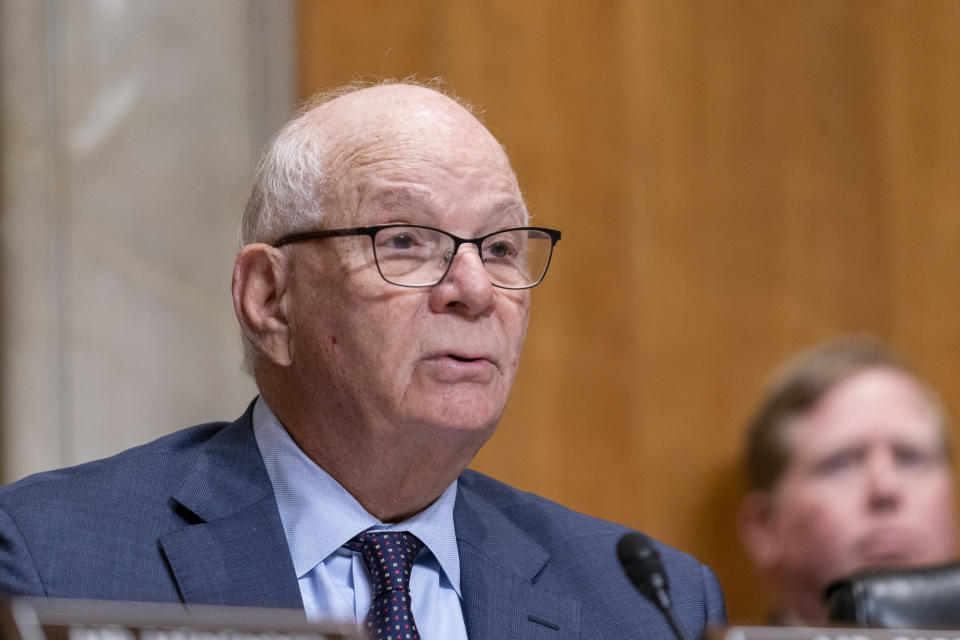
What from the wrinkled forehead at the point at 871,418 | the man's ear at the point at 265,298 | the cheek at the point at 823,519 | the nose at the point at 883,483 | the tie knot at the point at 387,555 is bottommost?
the cheek at the point at 823,519

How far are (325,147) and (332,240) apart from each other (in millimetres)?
180

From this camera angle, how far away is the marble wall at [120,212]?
10.1 feet

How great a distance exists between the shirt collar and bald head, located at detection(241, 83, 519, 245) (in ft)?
1.13

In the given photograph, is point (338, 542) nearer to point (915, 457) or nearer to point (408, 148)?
point (408, 148)

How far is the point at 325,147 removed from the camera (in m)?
1.93

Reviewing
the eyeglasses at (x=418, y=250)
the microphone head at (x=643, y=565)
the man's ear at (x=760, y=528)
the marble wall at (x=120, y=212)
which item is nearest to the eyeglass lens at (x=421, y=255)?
the eyeglasses at (x=418, y=250)

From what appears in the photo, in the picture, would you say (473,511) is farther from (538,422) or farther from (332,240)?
(538,422)

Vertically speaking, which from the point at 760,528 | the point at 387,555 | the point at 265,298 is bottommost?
the point at 760,528

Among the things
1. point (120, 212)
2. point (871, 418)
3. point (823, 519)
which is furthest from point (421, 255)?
point (871, 418)

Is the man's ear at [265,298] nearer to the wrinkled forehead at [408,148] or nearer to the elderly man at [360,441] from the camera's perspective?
the elderly man at [360,441]

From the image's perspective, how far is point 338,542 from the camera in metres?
1.79

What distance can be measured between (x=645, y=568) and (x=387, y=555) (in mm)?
383

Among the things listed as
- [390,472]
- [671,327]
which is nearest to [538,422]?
[671,327]

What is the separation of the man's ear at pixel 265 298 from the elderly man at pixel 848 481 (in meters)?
1.73
